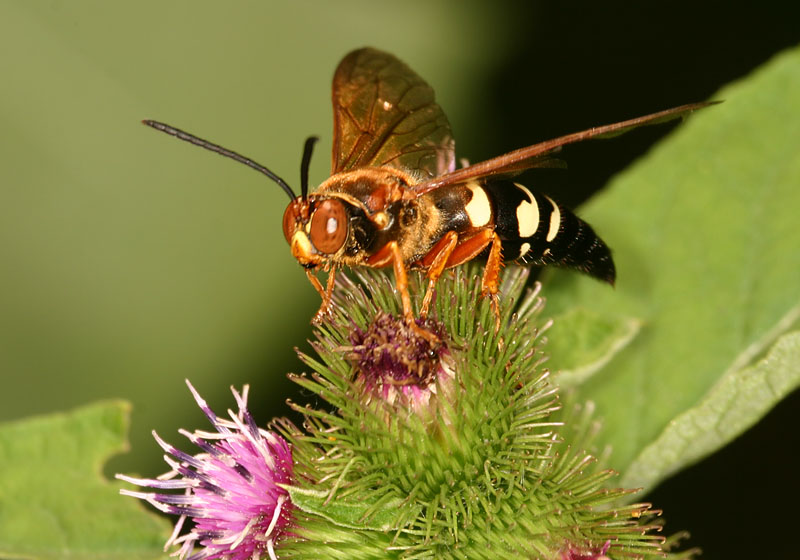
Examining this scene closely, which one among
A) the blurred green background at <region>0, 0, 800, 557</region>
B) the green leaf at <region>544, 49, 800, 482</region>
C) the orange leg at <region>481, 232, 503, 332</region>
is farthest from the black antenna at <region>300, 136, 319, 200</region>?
the blurred green background at <region>0, 0, 800, 557</region>

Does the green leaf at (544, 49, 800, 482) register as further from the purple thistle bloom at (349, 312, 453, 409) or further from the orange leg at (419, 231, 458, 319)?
the purple thistle bloom at (349, 312, 453, 409)

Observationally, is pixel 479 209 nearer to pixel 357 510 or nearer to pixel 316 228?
pixel 316 228

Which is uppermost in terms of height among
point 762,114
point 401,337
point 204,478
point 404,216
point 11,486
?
point 762,114

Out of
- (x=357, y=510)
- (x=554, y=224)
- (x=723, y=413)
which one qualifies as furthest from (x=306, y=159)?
(x=723, y=413)

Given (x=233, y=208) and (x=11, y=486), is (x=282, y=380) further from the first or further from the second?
(x=11, y=486)

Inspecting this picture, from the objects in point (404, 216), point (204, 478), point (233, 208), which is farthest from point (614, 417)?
point (233, 208)

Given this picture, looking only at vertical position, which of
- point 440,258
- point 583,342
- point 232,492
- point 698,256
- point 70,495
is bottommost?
point 70,495
